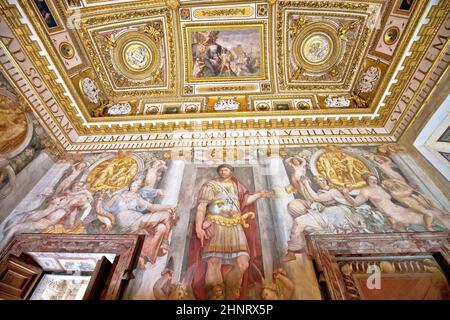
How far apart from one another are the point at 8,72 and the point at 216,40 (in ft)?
20.6

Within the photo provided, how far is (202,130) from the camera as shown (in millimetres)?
7785

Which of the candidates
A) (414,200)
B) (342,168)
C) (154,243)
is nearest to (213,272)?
(154,243)

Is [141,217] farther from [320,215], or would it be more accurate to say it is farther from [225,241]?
[320,215]

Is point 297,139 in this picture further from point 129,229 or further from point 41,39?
point 41,39

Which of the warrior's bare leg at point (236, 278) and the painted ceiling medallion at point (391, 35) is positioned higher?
the painted ceiling medallion at point (391, 35)

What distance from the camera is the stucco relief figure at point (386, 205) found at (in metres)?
5.02

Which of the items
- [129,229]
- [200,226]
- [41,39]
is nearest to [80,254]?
[129,229]

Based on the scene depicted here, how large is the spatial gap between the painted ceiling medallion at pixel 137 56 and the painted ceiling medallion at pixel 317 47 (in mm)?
5326

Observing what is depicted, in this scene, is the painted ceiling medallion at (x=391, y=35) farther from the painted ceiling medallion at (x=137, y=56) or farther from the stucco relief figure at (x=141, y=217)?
the stucco relief figure at (x=141, y=217)

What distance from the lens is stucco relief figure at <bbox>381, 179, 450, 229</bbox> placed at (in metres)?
5.11

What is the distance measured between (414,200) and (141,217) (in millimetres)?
6501

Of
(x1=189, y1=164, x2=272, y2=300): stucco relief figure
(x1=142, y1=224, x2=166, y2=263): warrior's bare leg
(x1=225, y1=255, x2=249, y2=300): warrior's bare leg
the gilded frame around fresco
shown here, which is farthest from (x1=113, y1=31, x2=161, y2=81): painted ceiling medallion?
(x1=225, y1=255, x2=249, y2=300): warrior's bare leg

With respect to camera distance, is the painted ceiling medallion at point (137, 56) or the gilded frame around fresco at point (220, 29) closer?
the gilded frame around fresco at point (220, 29)

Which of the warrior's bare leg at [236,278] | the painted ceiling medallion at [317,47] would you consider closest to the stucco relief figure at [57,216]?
the warrior's bare leg at [236,278]
